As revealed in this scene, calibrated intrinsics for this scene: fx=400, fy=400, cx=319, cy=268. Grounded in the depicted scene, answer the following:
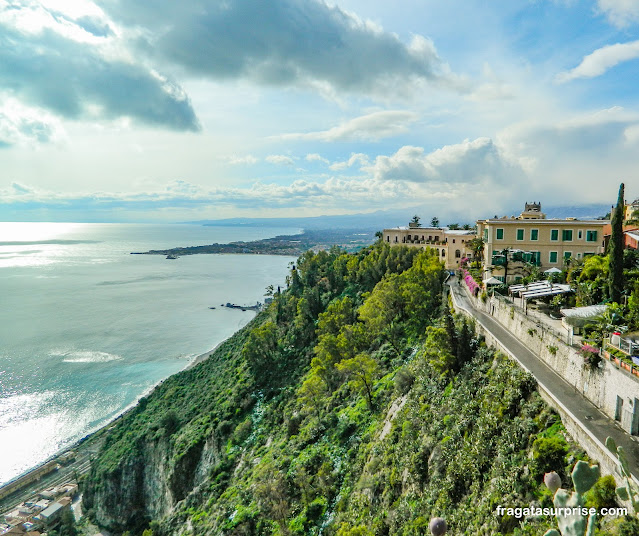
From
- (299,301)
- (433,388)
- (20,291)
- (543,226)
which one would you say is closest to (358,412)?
(433,388)

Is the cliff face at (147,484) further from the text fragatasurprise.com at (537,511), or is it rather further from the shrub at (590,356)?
the shrub at (590,356)

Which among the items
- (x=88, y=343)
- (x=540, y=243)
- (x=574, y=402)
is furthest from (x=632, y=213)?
(x=88, y=343)

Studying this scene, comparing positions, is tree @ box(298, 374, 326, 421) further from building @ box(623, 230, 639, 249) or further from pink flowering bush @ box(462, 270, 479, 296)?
building @ box(623, 230, 639, 249)

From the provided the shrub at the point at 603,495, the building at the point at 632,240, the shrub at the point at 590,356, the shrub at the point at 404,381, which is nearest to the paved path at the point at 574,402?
the shrub at the point at 590,356

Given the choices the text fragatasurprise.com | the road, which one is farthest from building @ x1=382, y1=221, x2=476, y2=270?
the road

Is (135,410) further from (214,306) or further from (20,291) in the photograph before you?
(20,291)
